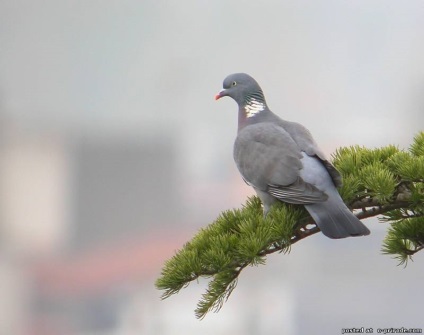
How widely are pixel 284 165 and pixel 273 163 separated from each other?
2 centimetres

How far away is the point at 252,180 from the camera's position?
1269 mm

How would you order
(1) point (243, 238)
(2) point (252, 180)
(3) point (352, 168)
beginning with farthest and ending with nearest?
(2) point (252, 180) < (3) point (352, 168) < (1) point (243, 238)

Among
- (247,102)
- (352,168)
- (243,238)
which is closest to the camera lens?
(243,238)

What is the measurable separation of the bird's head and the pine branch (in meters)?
0.42

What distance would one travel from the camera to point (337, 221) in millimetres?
1044

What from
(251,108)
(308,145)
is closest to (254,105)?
(251,108)

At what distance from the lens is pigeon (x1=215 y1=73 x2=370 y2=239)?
1058 millimetres

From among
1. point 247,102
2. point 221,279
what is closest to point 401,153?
point 221,279

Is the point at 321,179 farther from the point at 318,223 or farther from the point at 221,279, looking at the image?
the point at 221,279

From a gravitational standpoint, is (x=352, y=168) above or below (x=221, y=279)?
above

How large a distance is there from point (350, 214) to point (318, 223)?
0.18 ft

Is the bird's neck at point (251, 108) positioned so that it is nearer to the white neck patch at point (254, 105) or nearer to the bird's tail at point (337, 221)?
the white neck patch at point (254, 105)

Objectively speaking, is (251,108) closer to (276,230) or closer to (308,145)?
(308,145)

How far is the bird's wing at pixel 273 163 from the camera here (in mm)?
1138
